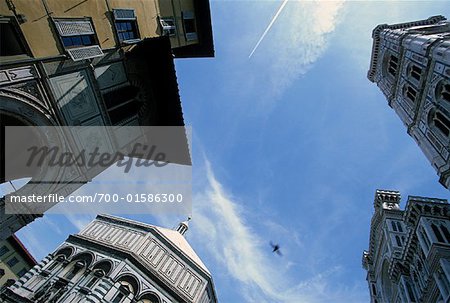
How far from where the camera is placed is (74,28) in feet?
36.0

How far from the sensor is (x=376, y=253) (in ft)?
161

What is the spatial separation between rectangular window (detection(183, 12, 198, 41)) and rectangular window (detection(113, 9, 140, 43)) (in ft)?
23.3

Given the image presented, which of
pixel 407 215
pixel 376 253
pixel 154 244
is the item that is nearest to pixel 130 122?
pixel 154 244

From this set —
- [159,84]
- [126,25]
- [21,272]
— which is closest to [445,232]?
[159,84]

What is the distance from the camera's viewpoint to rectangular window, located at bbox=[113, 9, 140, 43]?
13336 millimetres

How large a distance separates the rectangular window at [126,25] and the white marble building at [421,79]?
25359 mm

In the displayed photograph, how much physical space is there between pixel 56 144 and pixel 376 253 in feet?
173

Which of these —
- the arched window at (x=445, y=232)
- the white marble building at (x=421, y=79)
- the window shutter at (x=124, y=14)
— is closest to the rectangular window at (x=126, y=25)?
the window shutter at (x=124, y=14)

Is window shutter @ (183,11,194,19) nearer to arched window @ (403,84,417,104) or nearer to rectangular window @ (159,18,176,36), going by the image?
rectangular window @ (159,18,176,36)

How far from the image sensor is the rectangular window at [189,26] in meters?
21.1

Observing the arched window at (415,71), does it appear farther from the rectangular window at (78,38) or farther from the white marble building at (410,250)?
the rectangular window at (78,38)

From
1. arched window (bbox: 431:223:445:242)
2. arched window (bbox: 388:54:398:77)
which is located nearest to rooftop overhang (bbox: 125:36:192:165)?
arched window (bbox: 431:223:445:242)

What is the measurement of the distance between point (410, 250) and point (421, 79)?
19.9m

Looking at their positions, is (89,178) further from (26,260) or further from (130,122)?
(26,260)
